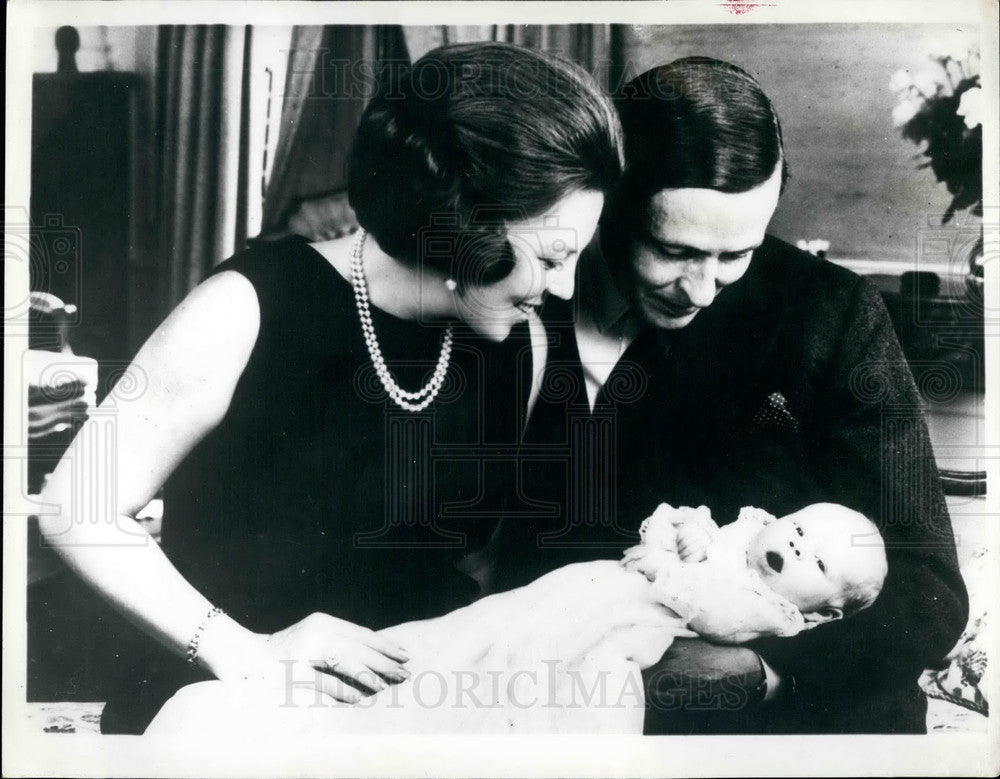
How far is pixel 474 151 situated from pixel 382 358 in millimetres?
380

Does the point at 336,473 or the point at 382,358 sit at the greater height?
the point at 382,358

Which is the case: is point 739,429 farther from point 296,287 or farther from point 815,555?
point 296,287

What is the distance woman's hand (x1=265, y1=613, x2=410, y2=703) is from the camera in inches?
59.1

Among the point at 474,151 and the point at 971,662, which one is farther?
the point at 971,662

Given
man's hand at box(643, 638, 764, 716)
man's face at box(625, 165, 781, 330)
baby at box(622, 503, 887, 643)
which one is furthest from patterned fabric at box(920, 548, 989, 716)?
man's face at box(625, 165, 781, 330)

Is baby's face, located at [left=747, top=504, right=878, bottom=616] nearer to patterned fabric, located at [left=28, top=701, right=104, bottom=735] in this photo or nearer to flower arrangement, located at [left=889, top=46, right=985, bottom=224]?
flower arrangement, located at [left=889, top=46, right=985, bottom=224]

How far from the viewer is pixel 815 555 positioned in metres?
1.50

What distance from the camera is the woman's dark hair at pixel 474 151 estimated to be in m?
1.45

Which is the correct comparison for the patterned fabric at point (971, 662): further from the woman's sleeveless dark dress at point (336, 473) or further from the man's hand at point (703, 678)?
the woman's sleeveless dark dress at point (336, 473)

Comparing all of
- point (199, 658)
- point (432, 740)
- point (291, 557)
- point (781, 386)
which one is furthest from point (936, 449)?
point (199, 658)

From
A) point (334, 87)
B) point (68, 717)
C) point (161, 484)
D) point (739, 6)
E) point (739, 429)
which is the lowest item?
point (68, 717)

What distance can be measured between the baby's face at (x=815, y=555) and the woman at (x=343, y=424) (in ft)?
1.54

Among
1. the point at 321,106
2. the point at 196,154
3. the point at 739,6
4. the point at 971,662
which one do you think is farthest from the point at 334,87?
the point at 971,662

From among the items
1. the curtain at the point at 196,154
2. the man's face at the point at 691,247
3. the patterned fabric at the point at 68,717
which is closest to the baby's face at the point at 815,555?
the man's face at the point at 691,247
